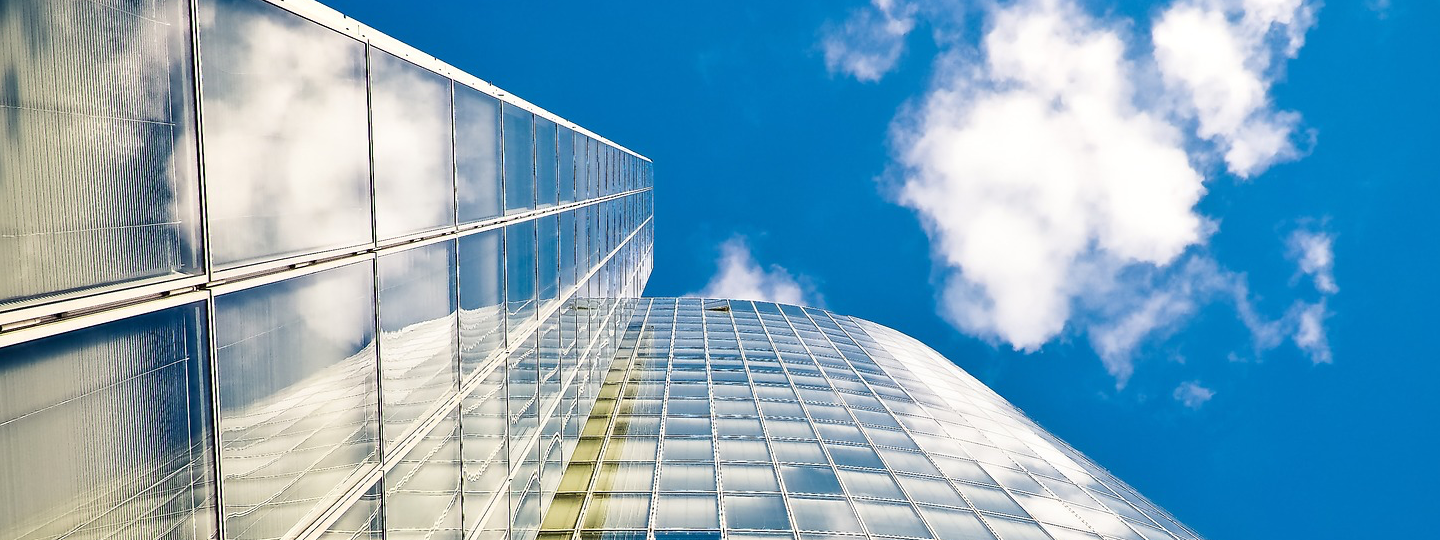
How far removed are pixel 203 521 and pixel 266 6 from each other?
409 centimetres

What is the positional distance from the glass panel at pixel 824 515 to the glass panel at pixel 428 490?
22.5 ft

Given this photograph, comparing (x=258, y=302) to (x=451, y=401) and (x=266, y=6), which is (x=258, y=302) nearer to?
(x=266, y=6)

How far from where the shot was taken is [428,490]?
10.1 meters

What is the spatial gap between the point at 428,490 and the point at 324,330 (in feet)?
12.4

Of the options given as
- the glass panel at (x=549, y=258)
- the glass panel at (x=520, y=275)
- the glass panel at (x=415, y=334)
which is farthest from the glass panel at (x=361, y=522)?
the glass panel at (x=549, y=258)

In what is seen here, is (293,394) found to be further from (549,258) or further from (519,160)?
(549,258)

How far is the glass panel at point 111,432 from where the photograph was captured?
4066 millimetres

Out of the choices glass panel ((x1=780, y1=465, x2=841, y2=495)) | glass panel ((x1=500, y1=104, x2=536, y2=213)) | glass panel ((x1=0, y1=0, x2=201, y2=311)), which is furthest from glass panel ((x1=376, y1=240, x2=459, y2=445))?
glass panel ((x1=780, y1=465, x2=841, y2=495))

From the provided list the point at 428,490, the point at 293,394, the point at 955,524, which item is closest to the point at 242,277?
the point at 293,394

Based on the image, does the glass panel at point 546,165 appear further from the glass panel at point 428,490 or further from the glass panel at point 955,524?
the glass panel at point 955,524

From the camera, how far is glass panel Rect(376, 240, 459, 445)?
8695 millimetres

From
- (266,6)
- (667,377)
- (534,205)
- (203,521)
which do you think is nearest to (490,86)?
(534,205)

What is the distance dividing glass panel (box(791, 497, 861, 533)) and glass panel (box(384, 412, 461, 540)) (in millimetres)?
6855

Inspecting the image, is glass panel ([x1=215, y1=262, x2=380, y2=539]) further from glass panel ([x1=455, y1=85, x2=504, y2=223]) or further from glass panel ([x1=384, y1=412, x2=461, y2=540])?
glass panel ([x1=455, y1=85, x2=504, y2=223])
